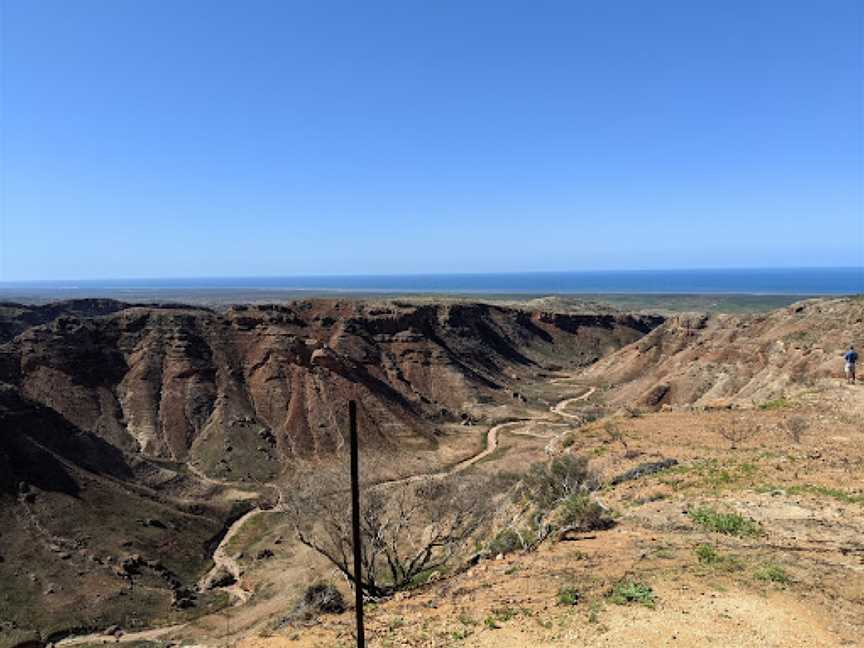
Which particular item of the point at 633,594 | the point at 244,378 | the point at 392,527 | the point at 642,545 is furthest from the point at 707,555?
the point at 244,378

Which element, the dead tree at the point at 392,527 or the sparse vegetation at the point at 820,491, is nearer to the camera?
the sparse vegetation at the point at 820,491

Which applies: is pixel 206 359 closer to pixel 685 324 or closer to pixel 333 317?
pixel 333 317

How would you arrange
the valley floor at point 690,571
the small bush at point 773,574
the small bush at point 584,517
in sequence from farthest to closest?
the small bush at point 584,517 < the small bush at point 773,574 < the valley floor at point 690,571

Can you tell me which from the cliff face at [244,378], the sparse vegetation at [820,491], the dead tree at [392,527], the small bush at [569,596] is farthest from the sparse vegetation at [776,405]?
the cliff face at [244,378]

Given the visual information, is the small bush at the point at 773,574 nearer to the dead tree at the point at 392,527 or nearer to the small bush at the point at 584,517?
the small bush at the point at 584,517

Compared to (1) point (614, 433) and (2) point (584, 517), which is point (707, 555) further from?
(1) point (614, 433)

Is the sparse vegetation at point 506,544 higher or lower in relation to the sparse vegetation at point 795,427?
lower

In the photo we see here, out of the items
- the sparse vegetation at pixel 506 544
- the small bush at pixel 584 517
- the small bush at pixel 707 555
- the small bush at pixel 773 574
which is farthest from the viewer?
the sparse vegetation at pixel 506 544
